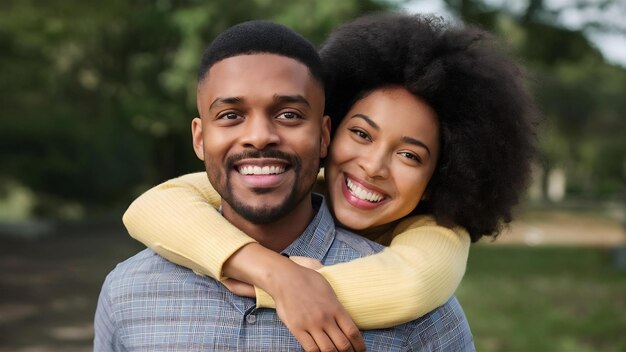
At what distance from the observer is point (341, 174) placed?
2.63 metres

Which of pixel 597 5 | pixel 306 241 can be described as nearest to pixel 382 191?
pixel 306 241

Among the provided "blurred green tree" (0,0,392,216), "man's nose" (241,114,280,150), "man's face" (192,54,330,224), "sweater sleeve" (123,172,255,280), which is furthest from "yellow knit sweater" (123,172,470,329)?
"blurred green tree" (0,0,392,216)

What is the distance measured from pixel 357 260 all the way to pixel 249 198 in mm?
337

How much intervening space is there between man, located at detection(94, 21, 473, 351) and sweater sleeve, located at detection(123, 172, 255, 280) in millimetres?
60

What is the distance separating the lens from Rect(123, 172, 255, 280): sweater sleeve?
2.17 m

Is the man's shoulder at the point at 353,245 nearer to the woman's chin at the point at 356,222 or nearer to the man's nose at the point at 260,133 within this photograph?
the woman's chin at the point at 356,222

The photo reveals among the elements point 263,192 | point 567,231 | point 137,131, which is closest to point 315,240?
point 263,192

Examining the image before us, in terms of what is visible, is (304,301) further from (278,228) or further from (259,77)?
(259,77)

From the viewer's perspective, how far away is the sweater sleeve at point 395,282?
210 centimetres

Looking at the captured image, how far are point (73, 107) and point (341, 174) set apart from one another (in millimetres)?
18195

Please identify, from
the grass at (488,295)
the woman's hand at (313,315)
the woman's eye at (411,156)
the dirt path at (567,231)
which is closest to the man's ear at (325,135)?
the woman's eye at (411,156)

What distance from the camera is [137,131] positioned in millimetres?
20094

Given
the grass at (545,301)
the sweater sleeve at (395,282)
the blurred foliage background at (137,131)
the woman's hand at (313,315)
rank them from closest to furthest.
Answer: the woman's hand at (313,315) → the sweater sleeve at (395,282) → the grass at (545,301) → the blurred foliage background at (137,131)

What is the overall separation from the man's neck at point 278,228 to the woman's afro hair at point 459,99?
47cm
